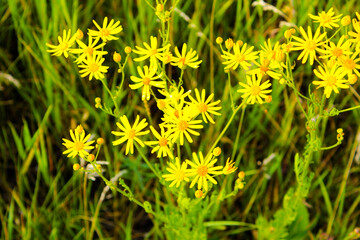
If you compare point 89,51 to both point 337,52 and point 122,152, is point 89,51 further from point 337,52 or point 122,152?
point 337,52

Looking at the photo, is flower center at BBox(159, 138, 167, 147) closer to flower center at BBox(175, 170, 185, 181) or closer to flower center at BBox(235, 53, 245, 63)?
flower center at BBox(175, 170, 185, 181)

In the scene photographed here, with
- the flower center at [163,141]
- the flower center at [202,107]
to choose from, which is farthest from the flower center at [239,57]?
the flower center at [163,141]

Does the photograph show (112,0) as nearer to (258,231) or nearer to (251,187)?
(251,187)

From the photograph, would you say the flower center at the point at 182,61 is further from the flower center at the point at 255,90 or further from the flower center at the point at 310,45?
the flower center at the point at 310,45

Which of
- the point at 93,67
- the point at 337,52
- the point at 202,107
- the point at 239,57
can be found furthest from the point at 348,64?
the point at 93,67

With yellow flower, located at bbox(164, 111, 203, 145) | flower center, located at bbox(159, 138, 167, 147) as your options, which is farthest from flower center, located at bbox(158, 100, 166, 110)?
flower center, located at bbox(159, 138, 167, 147)

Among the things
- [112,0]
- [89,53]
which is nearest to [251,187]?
[89,53]
